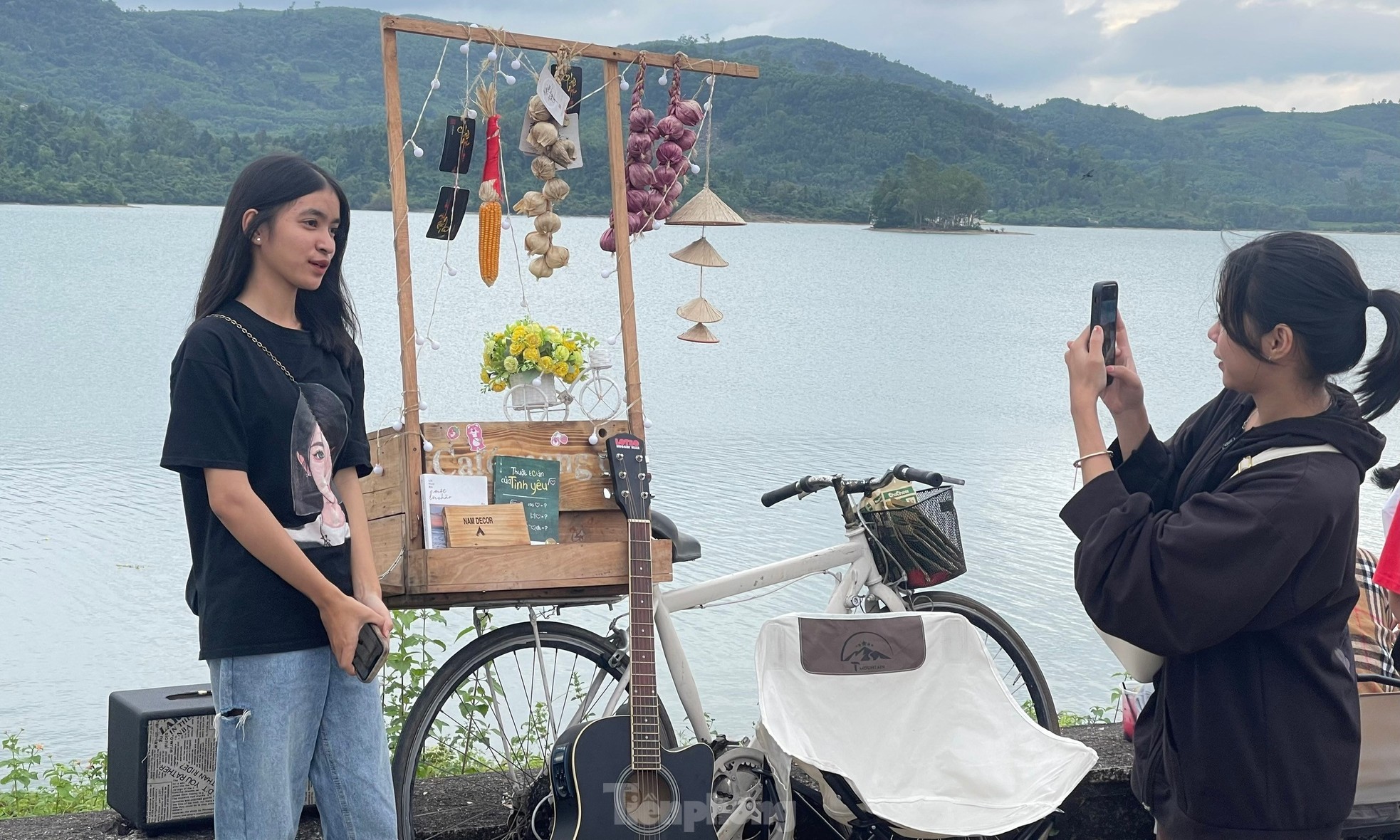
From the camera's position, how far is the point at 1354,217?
23.7m

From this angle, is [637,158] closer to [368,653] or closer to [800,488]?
[800,488]

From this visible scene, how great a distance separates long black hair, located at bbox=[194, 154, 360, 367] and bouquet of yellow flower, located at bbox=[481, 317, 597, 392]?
773 mm

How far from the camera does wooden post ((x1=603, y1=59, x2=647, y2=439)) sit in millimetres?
2812

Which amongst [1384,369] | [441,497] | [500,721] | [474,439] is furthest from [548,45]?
[1384,369]

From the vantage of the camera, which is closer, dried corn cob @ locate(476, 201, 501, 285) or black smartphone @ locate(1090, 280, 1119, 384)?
black smartphone @ locate(1090, 280, 1119, 384)

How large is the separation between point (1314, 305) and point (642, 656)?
4.96ft

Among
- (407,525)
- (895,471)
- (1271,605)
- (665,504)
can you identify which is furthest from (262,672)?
(665,504)

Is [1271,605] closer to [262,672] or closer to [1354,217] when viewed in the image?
[262,672]

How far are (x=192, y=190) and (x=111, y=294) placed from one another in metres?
2.30

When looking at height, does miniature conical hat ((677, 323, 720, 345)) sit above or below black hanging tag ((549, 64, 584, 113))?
below

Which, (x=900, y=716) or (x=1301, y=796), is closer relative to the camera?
(x=1301, y=796)

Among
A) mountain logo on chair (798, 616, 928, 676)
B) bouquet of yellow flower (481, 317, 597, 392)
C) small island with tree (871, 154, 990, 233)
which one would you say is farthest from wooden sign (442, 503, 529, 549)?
small island with tree (871, 154, 990, 233)

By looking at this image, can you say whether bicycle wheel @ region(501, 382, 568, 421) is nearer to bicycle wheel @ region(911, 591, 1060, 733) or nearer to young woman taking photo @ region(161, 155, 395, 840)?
young woman taking photo @ region(161, 155, 395, 840)

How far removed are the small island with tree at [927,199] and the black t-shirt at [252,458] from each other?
19560 mm
